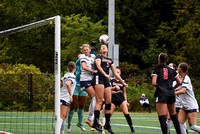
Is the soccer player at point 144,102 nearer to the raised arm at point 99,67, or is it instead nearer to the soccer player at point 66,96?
the raised arm at point 99,67

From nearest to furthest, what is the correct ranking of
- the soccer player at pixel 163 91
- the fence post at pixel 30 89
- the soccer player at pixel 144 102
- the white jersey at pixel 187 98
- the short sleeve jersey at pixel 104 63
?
the soccer player at pixel 163 91 < the white jersey at pixel 187 98 < the short sleeve jersey at pixel 104 63 < the fence post at pixel 30 89 < the soccer player at pixel 144 102

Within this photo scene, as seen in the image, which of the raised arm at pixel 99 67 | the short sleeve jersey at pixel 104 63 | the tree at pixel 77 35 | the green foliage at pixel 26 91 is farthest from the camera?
the tree at pixel 77 35

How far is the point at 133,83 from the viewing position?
25938 millimetres

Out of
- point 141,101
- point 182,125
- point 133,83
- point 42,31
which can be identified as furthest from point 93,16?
point 182,125

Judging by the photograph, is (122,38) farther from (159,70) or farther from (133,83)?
(159,70)

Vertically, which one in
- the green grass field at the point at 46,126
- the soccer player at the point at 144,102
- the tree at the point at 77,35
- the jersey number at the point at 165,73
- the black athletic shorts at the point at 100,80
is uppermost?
the tree at the point at 77,35

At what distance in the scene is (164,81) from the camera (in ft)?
28.2

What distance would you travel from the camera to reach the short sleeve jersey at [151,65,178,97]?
854 cm

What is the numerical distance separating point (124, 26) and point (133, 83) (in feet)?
58.3

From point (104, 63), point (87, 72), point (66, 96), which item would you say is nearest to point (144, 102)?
point (87, 72)

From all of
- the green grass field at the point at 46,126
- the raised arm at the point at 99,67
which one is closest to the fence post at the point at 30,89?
the green grass field at the point at 46,126

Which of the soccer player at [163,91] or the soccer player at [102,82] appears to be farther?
the soccer player at [102,82]

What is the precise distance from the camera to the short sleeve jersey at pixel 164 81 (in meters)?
8.54

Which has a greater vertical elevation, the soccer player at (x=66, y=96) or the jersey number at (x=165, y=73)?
the jersey number at (x=165, y=73)
